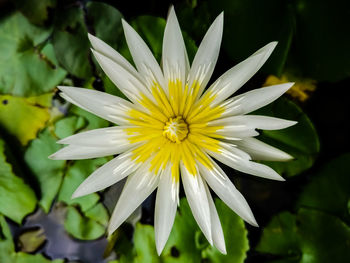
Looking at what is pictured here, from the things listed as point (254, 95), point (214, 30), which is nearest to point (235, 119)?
point (254, 95)

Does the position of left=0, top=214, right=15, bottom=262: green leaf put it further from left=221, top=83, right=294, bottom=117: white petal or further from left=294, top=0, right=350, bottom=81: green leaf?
left=294, top=0, right=350, bottom=81: green leaf

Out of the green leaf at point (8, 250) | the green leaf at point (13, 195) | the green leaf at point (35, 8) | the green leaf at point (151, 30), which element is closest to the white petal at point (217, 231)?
→ the green leaf at point (151, 30)

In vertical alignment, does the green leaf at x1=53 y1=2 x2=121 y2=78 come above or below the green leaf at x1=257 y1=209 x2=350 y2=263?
above

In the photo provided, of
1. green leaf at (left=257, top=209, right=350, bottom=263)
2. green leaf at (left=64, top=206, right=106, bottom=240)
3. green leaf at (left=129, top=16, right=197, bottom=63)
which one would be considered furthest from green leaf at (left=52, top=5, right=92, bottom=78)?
green leaf at (left=257, top=209, right=350, bottom=263)

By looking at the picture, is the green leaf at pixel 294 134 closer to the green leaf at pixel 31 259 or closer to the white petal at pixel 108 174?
the white petal at pixel 108 174

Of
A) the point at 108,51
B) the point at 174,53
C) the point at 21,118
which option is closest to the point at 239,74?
the point at 174,53

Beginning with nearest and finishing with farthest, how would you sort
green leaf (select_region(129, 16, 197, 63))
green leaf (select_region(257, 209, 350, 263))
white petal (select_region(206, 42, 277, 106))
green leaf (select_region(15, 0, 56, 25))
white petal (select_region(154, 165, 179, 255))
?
1. white petal (select_region(206, 42, 277, 106))
2. white petal (select_region(154, 165, 179, 255))
3. green leaf (select_region(129, 16, 197, 63))
4. green leaf (select_region(257, 209, 350, 263))
5. green leaf (select_region(15, 0, 56, 25))

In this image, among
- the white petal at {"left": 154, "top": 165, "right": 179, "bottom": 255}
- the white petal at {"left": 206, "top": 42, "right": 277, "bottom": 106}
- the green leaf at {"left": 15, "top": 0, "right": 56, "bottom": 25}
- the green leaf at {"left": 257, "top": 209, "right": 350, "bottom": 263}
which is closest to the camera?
the white petal at {"left": 206, "top": 42, "right": 277, "bottom": 106}
